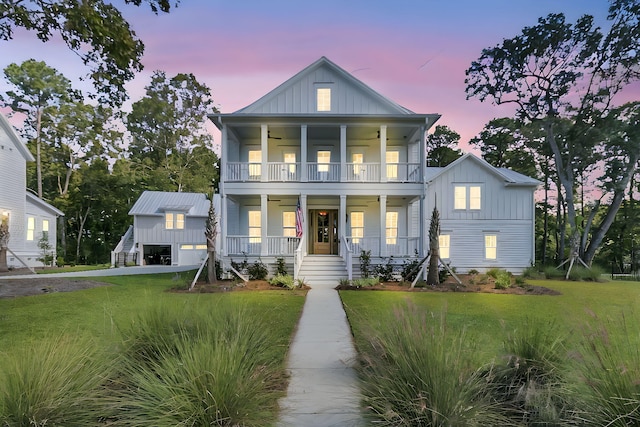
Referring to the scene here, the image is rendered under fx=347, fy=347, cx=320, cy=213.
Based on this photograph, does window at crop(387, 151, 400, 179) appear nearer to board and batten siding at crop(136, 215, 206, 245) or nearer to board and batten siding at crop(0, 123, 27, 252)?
board and batten siding at crop(136, 215, 206, 245)

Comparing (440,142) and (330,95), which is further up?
(440,142)

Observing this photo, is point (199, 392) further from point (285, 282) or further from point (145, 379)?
point (285, 282)

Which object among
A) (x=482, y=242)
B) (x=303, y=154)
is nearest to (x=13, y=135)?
(x=303, y=154)

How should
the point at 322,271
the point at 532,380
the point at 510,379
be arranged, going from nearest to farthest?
the point at 532,380, the point at 510,379, the point at 322,271

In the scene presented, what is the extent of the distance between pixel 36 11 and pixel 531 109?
91.0 feet

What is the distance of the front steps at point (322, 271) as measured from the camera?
1514 centimetres

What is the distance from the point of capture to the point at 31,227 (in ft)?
78.4

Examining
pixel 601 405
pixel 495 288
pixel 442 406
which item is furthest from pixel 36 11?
pixel 495 288

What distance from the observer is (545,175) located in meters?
31.5

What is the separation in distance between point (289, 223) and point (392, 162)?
6590mm

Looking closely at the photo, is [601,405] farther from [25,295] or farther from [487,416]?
[25,295]

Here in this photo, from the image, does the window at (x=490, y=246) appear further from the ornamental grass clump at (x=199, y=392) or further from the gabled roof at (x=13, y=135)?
the gabled roof at (x=13, y=135)

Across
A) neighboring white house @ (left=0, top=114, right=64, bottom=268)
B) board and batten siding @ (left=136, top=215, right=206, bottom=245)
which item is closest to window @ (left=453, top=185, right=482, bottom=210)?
board and batten siding @ (left=136, top=215, right=206, bottom=245)

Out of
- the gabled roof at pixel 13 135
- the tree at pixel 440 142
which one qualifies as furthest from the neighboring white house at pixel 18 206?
the tree at pixel 440 142
